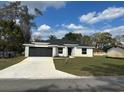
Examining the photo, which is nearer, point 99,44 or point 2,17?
point 2,17

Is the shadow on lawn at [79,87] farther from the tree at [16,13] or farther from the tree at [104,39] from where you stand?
the tree at [104,39]

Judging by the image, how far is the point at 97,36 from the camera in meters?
86.9

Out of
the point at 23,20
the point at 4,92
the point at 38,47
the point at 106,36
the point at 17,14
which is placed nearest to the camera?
the point at 4,92

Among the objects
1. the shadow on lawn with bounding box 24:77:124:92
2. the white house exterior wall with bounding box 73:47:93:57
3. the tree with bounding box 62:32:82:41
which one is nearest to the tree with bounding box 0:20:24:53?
the white house exterior wall with bounding box 73:47:93:57

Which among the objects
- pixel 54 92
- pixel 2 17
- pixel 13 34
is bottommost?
pixel 54 92

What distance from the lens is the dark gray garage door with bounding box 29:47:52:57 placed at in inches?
1693

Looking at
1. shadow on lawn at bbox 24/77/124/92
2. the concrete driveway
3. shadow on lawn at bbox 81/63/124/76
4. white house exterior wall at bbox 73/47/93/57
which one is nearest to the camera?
shadow on lawn at bbox 24/77/124/92

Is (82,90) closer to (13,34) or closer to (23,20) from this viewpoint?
(13,34)

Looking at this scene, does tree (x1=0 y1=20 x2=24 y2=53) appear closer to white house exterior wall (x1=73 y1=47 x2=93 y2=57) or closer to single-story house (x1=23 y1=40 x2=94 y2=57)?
single-story house (x1=23 y1=40 x2=94 y2=57)

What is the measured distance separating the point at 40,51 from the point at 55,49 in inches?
115

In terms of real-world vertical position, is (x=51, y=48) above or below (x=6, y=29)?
below

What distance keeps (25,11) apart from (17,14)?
8.14 feet

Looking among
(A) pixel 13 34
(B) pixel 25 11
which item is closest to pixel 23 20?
(B) pixel 25 11

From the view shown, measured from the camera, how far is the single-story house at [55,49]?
141ft
